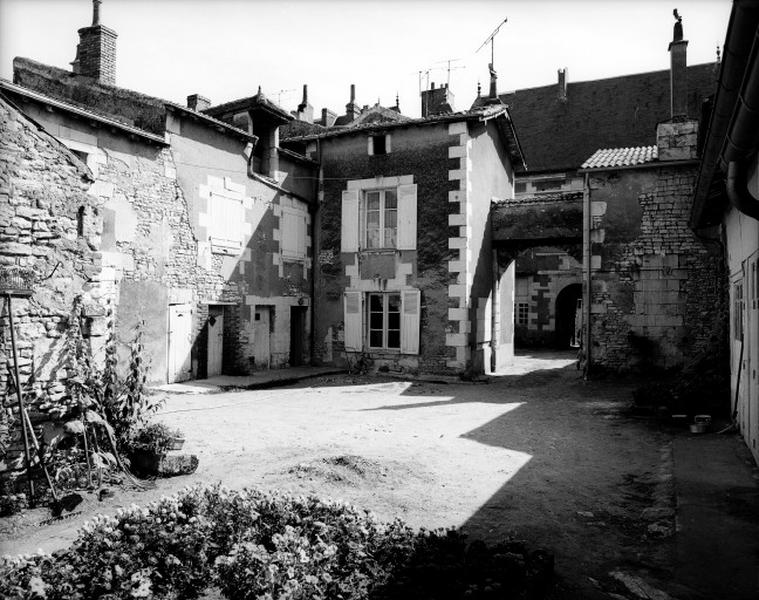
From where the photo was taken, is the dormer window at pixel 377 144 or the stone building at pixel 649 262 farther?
the dormer window at pixel 377 144

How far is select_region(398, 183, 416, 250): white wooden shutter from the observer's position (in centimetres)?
1477

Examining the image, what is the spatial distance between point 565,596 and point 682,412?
6488 millimetres

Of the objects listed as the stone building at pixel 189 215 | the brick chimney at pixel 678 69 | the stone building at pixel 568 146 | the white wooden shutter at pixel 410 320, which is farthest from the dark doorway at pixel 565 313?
the stone building at pixel 189 215

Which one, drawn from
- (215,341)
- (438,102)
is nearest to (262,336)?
(215,341)

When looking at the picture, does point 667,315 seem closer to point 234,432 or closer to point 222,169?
point 234,432

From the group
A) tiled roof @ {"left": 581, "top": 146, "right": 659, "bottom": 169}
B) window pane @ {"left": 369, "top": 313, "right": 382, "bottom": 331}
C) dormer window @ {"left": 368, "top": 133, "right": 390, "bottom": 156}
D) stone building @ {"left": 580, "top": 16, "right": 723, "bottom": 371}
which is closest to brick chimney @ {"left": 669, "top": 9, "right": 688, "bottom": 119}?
tiled roof @ {"left": 581, "top": 146, "right": 659, "bottom": 169}

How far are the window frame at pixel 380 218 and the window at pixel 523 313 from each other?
11.6m

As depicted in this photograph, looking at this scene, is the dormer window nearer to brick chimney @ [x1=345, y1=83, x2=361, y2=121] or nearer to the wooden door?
the wooden door

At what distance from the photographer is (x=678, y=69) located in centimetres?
1523

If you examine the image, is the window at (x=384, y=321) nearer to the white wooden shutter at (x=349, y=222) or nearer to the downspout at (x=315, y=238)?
the white wooden shutter at (x=349, y=222)

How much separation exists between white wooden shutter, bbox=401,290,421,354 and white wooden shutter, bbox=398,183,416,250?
1282 mm

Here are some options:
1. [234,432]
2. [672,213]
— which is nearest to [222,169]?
[234,432]

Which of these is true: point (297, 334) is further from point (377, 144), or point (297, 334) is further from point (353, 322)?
point (377, 144)

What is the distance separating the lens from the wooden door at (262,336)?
46.9ft
